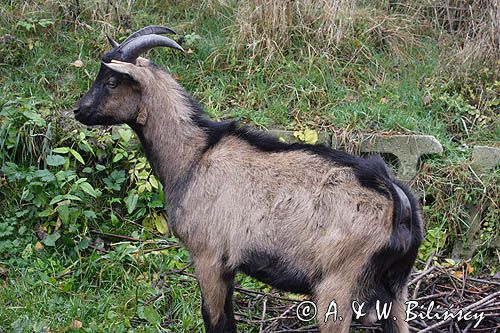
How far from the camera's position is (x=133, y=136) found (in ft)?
23.9

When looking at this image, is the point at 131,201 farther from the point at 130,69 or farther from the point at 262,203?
the point at 262,203

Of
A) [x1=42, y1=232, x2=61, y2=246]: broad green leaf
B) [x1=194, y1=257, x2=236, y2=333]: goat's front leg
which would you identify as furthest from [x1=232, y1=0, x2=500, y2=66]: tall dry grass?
[x1=194, y1=257, x2=236, y2=333]: goat's front leg

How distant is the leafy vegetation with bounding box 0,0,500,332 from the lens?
6168 millimetres

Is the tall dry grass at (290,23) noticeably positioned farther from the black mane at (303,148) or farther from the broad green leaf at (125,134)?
the black mane at (303,148)

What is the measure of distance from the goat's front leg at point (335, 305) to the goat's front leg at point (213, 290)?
0.72 meters

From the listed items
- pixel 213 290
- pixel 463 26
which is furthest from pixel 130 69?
pixel 463 26

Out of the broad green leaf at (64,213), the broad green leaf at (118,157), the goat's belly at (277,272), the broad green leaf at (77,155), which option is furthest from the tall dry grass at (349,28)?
the goat's belly at (277,272)

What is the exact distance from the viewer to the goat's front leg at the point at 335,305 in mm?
4457

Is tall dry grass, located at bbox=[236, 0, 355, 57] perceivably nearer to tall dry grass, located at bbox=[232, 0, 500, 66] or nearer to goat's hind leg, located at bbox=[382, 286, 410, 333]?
tall dry grass, located at bbox=[232, 0, 500, 66]

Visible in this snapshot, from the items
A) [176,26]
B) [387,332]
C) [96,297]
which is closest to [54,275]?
[96,297]

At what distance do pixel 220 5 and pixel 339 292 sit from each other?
5012 mm

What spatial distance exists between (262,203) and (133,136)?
276cm

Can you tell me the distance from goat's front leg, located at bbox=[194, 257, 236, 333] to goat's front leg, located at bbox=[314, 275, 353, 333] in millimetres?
720

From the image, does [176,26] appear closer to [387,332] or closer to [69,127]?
[69,127]
